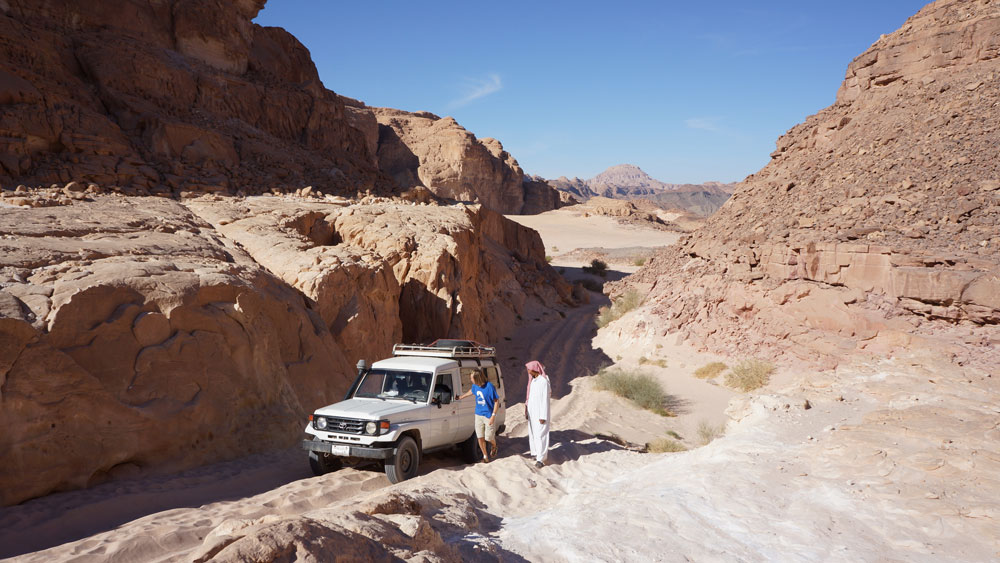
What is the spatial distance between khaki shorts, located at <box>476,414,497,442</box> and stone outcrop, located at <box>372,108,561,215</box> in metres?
52.3

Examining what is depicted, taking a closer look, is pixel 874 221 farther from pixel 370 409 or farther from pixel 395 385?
pixel 370 409

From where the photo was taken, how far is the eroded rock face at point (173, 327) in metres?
7.02

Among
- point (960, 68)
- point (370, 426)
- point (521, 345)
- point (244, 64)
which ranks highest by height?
point (244, 64)

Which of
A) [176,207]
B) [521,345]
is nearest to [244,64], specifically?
[176,207]

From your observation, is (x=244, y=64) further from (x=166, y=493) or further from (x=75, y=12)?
(x=166, y=493)

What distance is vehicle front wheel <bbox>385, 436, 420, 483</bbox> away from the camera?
7.89 metres

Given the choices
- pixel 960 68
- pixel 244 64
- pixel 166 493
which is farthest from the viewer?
pixel 244 64

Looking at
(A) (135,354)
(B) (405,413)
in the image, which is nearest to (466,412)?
(B) (405,413)

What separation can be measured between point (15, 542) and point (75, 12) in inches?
879

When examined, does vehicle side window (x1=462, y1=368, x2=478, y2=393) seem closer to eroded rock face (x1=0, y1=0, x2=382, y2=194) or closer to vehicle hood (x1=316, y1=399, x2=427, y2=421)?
vehicle hood (x1=316, y1=399, x2=427, y2=421)

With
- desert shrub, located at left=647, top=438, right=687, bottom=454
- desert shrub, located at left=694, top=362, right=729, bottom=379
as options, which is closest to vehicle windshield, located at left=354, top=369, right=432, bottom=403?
desert shrub, located at left=647, top=438, right=687, bottom=454

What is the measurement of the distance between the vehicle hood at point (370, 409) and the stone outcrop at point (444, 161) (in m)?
52.6

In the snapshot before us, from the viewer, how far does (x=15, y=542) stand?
18.2 ft

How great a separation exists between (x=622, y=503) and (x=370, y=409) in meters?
3.59
